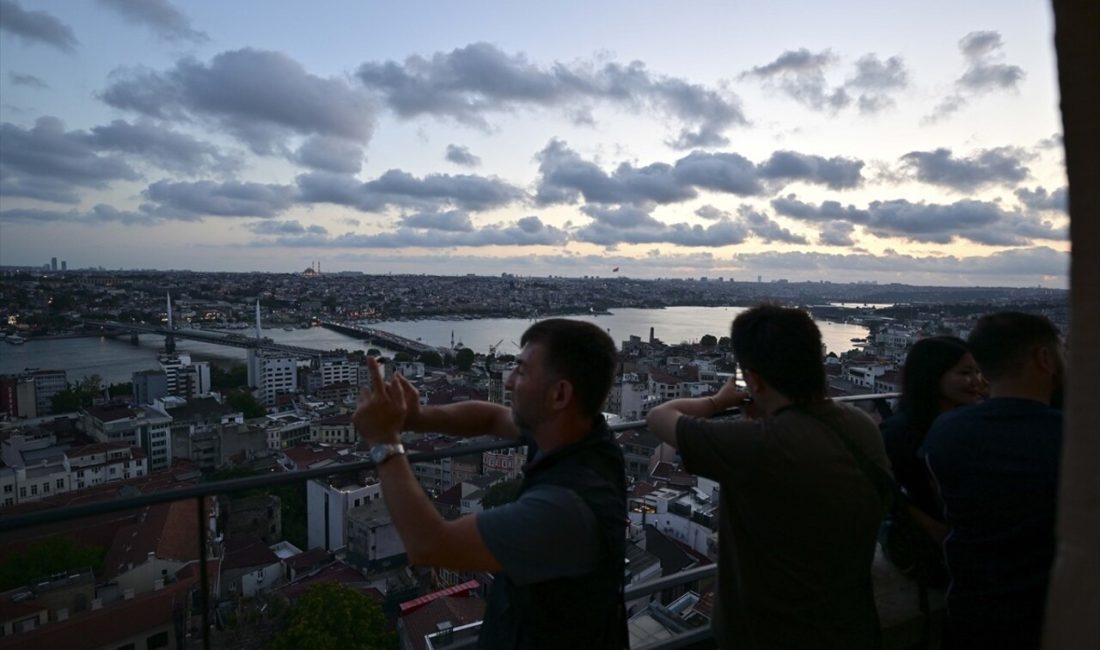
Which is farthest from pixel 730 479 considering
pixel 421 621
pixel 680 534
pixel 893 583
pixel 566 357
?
pixel 680 534

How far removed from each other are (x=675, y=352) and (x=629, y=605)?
3341 centimetres

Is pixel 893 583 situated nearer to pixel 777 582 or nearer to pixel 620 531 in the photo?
pixel 777 582

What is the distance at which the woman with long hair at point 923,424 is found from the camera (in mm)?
1645

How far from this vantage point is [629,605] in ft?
6.91

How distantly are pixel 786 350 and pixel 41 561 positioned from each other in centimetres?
288

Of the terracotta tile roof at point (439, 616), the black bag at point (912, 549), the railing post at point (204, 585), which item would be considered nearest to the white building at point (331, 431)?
the terracotta tile roof at point (439, 616)

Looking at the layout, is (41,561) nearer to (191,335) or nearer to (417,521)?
(417,521)

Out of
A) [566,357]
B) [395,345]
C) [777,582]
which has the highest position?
[566,357]

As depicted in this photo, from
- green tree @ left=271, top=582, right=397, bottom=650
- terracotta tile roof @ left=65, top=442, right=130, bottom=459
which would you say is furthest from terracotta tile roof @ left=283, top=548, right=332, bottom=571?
terracotta tile roof @ left=65, top=442, right=130, bottom=459

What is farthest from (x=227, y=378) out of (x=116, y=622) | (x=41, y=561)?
(x=116, y=622)

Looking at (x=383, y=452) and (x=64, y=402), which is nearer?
(x=383, y=452)

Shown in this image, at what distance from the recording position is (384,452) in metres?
1.15

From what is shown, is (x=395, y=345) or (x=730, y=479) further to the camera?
(x=395, y=345)

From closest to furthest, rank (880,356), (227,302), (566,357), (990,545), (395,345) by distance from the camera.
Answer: (566,357) < (990,545) < (880,356) < (395,345) < (227,302)
